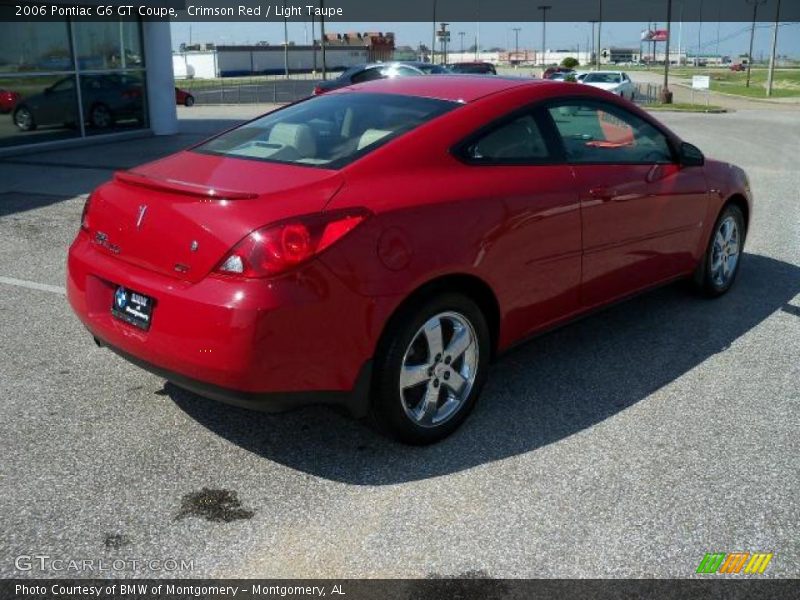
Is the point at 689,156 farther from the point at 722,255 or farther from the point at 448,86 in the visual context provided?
the point at 448,86

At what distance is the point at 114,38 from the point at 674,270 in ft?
48.9

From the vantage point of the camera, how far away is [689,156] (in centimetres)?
525

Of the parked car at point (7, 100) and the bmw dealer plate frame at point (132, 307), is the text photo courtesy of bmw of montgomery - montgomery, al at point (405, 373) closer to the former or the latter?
the bmw dealer plate frame at point (132, 307)

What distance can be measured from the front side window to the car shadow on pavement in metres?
1.07

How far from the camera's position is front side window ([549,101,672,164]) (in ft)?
14.3

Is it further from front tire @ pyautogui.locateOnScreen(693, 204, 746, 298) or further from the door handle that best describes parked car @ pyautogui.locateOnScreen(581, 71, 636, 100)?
the door handle

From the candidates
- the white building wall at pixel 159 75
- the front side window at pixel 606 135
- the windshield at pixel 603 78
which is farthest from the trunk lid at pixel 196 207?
the windshield at pixel 603 78

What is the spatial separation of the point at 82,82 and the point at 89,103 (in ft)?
1.41

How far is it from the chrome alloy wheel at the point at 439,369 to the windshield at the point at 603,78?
33.3 m

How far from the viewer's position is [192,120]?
24.0m

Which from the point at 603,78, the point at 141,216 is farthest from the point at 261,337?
the point at 603,78

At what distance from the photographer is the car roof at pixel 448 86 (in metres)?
4.12

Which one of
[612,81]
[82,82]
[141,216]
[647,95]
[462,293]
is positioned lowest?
[647,95]

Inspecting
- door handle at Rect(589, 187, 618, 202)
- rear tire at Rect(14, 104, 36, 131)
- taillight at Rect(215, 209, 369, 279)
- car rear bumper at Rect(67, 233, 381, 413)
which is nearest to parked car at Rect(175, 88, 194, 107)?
rear tire at Rect(14, 104, 36, 131)
